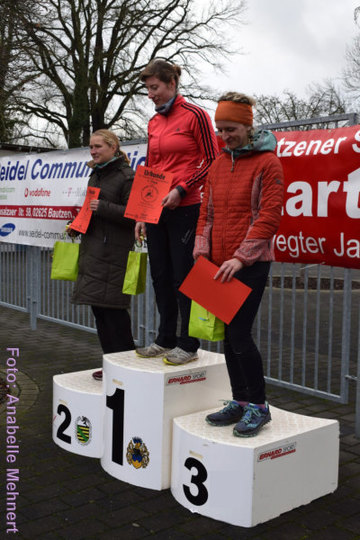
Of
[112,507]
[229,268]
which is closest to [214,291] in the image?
A: [229,268]

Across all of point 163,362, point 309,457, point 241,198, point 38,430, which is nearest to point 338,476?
point 309,457

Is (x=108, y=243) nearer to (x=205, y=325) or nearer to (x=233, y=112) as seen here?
(x=205, y=325)

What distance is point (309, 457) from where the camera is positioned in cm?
333

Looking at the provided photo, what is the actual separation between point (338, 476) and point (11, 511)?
1.90 meters

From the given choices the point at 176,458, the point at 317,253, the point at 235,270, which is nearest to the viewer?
the point at 235,270

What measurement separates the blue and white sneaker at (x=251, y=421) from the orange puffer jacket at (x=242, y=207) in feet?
2.60

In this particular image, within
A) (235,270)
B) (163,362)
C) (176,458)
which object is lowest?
(176,458)

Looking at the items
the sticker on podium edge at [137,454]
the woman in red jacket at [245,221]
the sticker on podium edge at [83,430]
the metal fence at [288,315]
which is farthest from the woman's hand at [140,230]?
the metal fence at [288,315]

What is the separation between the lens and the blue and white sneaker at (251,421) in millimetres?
3215

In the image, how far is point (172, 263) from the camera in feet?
13.3

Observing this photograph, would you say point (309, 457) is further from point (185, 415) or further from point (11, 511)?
point (11, 511)

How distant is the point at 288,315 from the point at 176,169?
680cm

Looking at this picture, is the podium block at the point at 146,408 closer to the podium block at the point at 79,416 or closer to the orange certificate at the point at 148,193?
the podium block at the point at 79,416

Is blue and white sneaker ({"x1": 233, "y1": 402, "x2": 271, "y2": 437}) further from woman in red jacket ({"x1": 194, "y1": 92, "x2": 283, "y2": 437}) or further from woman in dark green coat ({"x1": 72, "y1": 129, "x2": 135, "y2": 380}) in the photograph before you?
woman in dark green coat ({"x1": 72, "y1": 129, "x2": 135, "y2": 380})
